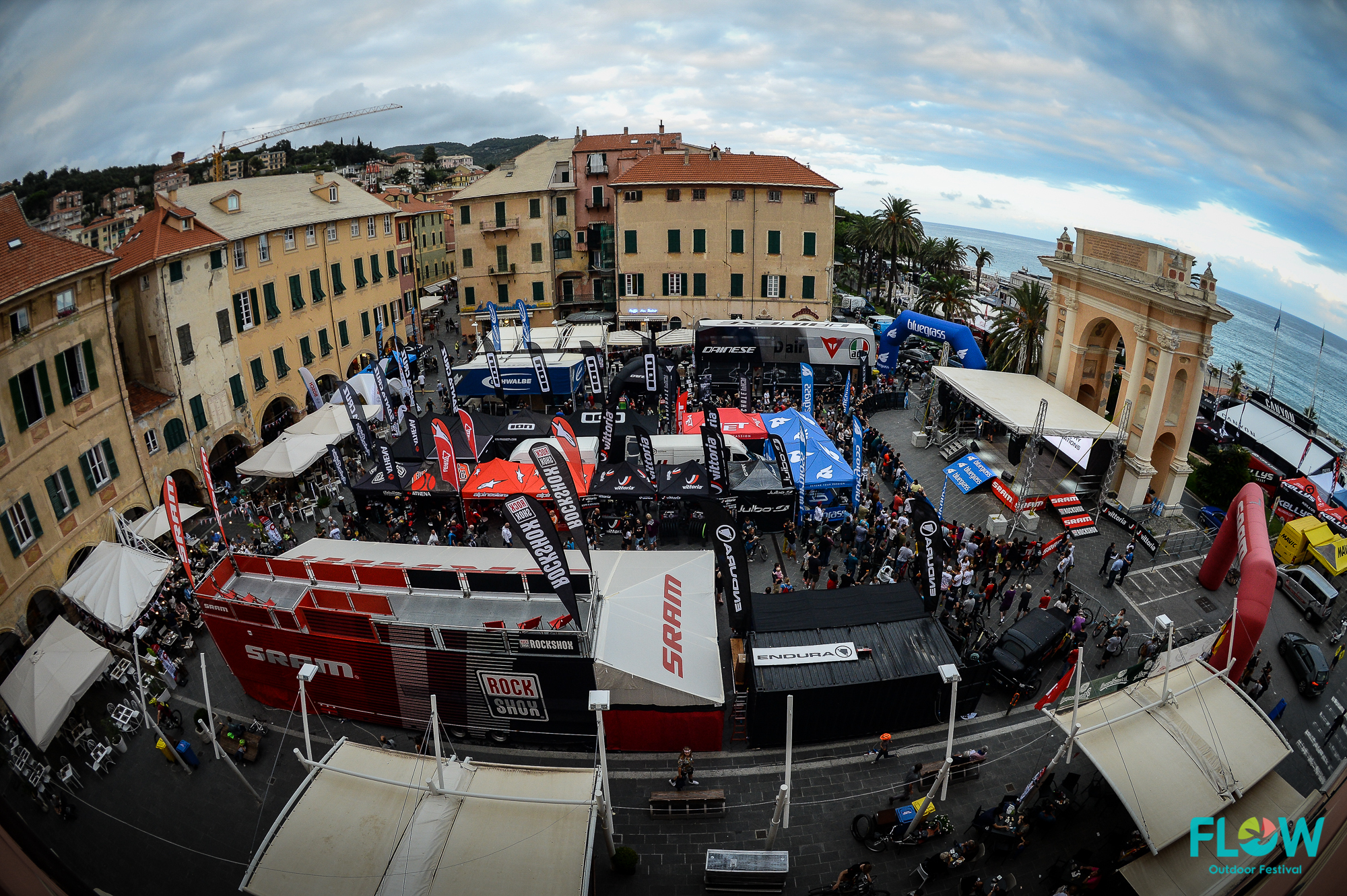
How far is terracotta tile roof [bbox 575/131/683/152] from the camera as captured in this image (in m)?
50.2

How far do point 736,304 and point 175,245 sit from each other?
30.1m

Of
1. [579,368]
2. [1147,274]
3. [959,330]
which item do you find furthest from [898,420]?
[579,368]

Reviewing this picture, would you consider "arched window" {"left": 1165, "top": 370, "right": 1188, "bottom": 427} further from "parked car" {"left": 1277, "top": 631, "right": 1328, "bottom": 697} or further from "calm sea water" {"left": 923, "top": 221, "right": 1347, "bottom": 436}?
"parked car" {"left": 1277, "top": 631, "right": 1328, "bottom": 697}

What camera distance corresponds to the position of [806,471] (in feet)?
77.4

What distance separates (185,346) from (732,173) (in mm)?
31101

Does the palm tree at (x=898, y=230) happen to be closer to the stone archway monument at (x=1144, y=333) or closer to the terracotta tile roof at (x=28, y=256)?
the stone archway monument at (x=1144, y=333)

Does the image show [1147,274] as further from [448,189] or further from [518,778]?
[448,189]

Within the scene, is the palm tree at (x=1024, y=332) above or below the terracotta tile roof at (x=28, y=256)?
below

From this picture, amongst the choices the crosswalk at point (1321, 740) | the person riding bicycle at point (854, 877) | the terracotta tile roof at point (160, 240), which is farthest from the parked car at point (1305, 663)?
the terracotta tile roof at point (160, 240)

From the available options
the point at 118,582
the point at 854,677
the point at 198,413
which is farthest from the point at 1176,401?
the point at 198,413

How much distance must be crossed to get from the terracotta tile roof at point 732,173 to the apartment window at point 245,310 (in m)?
22.2

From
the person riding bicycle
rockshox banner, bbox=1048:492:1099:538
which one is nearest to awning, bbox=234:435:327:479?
the person riding bicycle

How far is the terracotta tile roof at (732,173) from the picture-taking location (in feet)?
138

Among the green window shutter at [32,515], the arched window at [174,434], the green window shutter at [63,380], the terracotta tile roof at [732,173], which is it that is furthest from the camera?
the terracotta tile roof at [732,173]
